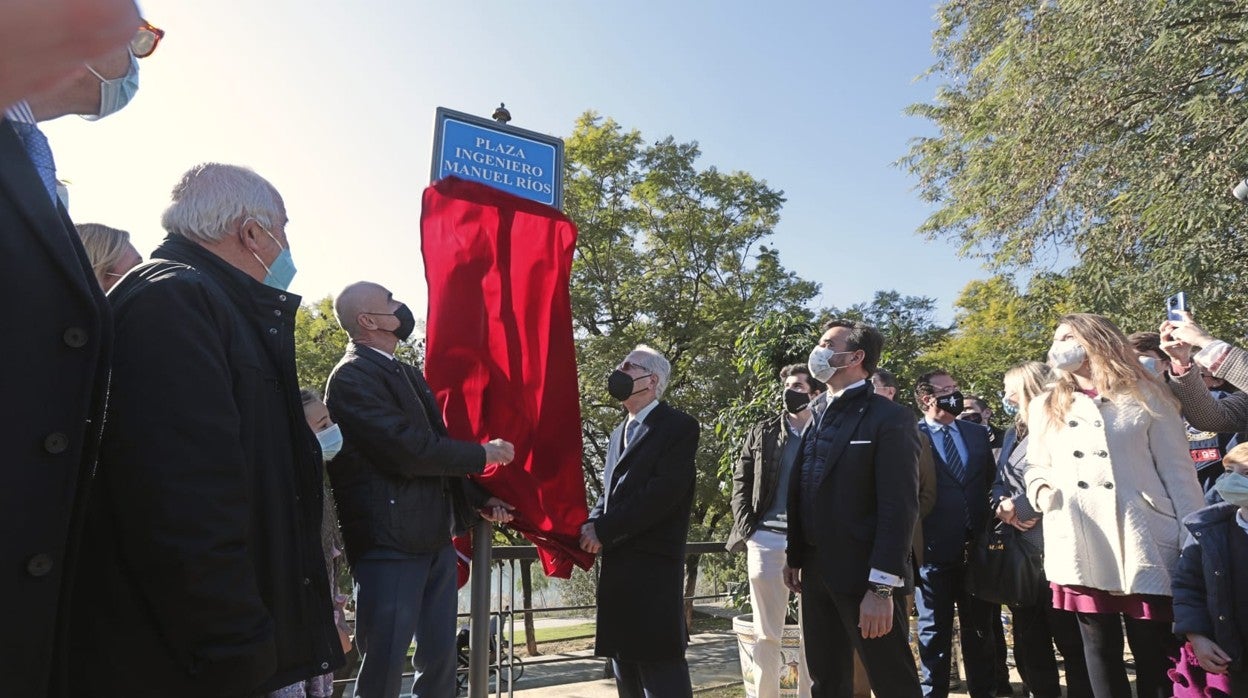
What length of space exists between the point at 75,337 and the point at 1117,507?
3867 mm

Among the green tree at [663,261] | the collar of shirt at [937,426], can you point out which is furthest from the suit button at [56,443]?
the green tree at [663,261]

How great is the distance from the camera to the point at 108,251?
9.47ft

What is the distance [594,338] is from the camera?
20.5m

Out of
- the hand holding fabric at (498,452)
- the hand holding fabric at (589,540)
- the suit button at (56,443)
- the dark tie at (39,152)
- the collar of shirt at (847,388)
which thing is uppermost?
the collar of shirt at (847,388)

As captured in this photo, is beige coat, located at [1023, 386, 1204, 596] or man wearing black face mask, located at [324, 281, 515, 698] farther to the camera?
beige coat, located at [1023, 386, 1204, 596]

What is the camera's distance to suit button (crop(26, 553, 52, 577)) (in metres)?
1.36

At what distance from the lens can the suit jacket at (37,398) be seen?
1.35 metres

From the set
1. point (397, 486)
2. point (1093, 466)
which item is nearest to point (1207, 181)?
point (1093, 466)

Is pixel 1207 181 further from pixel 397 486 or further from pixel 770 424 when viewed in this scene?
pixel 397 486

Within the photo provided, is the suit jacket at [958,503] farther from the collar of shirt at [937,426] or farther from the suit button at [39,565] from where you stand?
the suit button at [39,565]

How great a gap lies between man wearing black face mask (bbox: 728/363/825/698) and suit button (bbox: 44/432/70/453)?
4378 mm

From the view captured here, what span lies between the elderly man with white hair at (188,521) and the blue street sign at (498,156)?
2138 mm

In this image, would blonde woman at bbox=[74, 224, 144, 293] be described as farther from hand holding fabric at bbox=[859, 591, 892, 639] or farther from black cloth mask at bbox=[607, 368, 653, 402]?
hand holding fabric at bbox=[859, 591, 892, 639]

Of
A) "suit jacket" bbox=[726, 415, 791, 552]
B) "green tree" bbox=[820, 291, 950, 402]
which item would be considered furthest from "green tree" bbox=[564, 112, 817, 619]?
"suit jacket" bbox=[726, 415, 791, 552]
